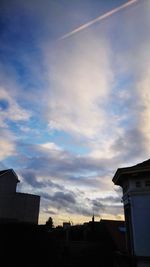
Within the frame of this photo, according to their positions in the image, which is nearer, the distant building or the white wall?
the white wall

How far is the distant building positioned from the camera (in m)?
27.1

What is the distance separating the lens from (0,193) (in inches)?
1041

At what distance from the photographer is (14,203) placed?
28.7 meters

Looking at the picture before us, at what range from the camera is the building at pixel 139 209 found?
688cm

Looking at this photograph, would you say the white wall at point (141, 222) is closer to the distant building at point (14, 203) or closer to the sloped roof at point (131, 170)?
the sloped roof at point (131, 170)

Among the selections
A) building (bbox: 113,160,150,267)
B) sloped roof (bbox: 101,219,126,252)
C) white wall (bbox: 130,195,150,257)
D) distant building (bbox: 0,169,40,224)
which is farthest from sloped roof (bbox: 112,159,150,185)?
distant building (bbox: 0,169,40,224)

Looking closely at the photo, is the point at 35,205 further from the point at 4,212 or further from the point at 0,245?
the point at 0,245

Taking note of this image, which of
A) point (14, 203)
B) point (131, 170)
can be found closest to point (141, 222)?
point (131, 170)

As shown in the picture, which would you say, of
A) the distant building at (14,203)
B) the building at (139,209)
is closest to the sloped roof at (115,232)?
the distant building at (14,203)

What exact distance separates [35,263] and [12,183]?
42.8ft

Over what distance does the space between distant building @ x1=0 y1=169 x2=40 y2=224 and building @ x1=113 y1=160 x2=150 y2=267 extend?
21.6m

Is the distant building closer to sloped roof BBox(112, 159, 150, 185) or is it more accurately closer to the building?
sloped roof BBox(112, 159, 150, 185)

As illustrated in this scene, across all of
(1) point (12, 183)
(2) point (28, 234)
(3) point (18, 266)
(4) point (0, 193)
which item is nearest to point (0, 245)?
(3) point (18, 266)

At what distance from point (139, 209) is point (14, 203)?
24.0 meters
